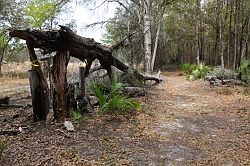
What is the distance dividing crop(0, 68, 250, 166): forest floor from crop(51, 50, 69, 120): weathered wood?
35 cm

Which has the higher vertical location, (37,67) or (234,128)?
(37,67)

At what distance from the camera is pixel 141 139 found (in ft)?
20.1

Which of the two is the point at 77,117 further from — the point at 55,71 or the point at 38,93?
the point at 55,71

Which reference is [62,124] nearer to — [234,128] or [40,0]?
[234,128]

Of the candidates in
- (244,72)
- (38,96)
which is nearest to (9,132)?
(38,96)

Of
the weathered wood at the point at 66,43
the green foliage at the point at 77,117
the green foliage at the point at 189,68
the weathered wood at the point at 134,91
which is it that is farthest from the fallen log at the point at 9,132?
the green foliage at the point at 189,68

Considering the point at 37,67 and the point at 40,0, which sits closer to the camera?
the point at 37,67

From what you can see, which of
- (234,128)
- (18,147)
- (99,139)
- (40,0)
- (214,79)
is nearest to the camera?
(18,147)

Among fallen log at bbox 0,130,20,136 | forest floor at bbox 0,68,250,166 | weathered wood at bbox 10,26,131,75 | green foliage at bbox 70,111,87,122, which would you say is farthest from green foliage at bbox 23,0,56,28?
fallen log at bbox 0,130,20,136

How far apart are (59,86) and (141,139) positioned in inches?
95.5

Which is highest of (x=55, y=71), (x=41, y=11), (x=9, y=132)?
(x=41, y=11)

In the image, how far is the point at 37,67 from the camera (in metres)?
7.17

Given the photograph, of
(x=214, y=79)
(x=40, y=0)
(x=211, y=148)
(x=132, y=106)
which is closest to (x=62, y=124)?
(x=132, y=106)

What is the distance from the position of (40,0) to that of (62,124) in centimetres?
1235
